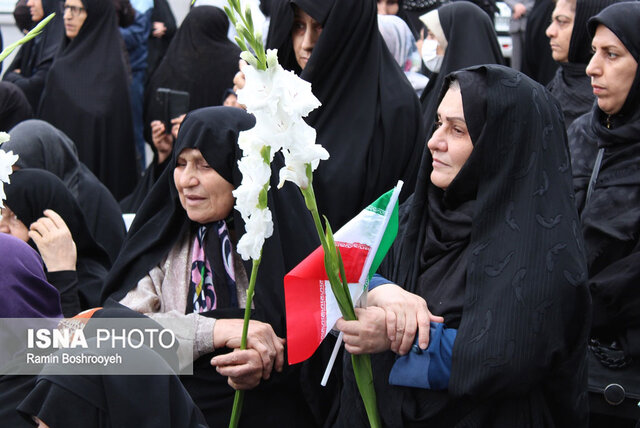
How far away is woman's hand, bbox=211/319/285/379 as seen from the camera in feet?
10.3

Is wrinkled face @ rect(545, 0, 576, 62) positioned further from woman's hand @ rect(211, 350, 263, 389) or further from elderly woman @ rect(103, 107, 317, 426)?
woman's hand @ rect(211, 350, 263, 389)

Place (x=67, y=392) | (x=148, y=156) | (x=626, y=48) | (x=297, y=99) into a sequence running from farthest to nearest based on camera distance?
1. (x=148, y=156)
2. (x=626, y=48)
3. (x=67, y=392)
4. (x=297, y=99)

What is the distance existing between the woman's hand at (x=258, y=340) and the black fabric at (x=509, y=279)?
0.38 meters

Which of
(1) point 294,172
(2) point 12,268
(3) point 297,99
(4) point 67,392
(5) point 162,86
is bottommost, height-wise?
(5) point 162,86

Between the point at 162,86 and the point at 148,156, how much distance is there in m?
2.41

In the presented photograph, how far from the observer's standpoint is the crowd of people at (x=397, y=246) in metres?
2.62

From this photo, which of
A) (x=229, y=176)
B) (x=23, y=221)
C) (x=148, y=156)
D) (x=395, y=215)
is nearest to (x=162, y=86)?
(x=148, y=156)

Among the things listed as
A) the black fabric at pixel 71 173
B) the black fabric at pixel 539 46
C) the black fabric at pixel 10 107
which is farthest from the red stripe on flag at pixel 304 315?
the black fabric at pixel 539 46

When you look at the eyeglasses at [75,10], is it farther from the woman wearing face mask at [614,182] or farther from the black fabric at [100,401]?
the black fabric at [100,401]

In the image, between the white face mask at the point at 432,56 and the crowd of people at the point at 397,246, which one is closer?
the crowd of people at the point at 397,246

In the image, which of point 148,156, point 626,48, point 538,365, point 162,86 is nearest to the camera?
point 538,365

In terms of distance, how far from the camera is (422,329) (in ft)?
8.75

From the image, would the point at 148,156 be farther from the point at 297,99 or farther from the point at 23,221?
the point at 297,99

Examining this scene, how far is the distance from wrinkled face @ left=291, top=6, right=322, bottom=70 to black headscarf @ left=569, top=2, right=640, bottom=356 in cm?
110
